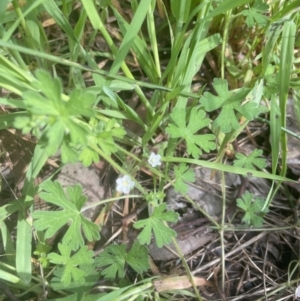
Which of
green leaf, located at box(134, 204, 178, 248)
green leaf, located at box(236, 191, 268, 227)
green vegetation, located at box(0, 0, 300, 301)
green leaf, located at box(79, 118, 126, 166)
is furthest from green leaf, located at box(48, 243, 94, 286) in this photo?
green leaf, located at box(236, 191, 268, 227)

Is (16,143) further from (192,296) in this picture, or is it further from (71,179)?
(192,296)

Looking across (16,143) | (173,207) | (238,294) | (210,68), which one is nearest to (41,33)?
(16,143)

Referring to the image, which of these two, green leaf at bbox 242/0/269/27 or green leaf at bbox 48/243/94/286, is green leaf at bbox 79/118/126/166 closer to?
green leaf at bbox 48/243/94/286

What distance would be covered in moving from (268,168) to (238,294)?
1.87 ft

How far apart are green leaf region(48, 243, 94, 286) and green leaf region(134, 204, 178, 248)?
8.0 inches

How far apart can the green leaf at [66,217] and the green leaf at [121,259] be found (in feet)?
0.58

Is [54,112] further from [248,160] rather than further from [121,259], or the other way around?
[248,160]

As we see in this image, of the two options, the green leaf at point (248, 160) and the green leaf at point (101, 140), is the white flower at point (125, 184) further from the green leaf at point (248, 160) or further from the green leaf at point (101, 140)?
the green leaf at point (248, 160)

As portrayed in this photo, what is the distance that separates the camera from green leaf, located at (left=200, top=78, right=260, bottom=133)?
1576mm

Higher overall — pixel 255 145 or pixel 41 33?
pixel 41 33

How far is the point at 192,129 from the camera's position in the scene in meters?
1.57

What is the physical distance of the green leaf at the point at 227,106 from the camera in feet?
5.17

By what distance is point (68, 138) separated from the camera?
1.16 meters

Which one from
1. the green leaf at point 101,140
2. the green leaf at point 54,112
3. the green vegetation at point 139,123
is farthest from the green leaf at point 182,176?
the green leaf at point 54,112
